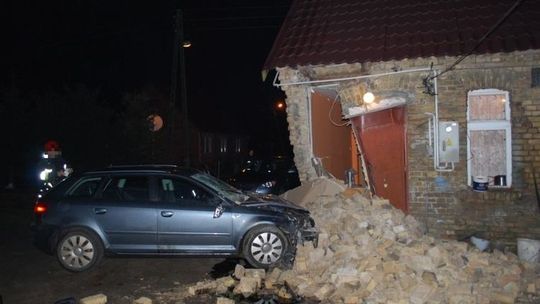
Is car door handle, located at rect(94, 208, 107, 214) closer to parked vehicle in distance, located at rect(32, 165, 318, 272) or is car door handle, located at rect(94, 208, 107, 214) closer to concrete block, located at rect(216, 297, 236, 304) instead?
parked vehicle in distance, located at rect(32, 165, 318, 272)

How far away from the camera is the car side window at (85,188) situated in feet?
26.6

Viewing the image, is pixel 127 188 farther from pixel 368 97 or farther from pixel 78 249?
pixel 368 97

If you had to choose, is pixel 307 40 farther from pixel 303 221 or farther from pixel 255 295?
pixel 255 295

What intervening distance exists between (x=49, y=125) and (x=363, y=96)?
13.5m

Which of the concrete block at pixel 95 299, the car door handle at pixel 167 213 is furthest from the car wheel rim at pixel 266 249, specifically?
the concrete block at pixel 95 299

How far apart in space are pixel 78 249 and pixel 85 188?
97cm

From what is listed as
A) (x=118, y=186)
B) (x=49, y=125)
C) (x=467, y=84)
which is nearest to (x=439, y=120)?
(x=467, y=84)

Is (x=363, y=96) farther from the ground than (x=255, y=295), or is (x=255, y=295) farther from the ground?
(x=363, y=96)

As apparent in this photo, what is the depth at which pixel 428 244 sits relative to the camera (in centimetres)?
770

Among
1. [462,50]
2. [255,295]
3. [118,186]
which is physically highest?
[462,50]

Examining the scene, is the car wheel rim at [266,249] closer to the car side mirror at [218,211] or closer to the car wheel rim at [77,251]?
the car side mirror at [218,211]

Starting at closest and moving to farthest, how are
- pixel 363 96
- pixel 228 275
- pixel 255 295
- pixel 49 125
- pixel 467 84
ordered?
pixel 255 295 → pixel 228 275 → pixel 467 84 → pixel 363 96 → pixel 49 125

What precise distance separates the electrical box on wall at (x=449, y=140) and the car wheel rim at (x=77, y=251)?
6070 millimetres

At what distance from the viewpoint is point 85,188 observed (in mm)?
8195
